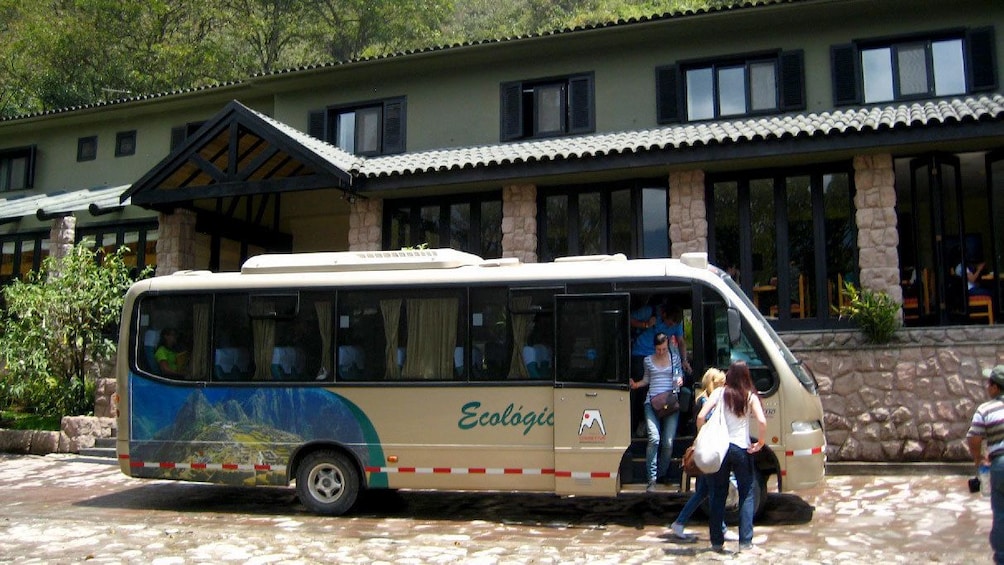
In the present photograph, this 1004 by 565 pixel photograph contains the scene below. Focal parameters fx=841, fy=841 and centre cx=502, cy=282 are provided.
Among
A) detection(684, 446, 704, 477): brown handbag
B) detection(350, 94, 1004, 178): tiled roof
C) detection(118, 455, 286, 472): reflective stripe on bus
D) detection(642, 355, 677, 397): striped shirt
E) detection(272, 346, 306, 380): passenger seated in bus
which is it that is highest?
detection(350, 94, 1004, 178): tiled roof

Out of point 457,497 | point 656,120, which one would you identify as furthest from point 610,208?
point 457,497

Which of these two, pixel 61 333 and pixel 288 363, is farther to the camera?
pixel 61 333

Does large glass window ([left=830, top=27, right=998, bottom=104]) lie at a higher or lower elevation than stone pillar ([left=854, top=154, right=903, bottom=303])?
higher

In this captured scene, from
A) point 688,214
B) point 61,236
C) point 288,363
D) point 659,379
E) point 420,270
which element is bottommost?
point 659,379

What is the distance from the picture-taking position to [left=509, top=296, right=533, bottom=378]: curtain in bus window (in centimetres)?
Result: 906

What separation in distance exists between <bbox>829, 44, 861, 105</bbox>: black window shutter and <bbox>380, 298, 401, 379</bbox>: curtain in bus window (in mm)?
9393

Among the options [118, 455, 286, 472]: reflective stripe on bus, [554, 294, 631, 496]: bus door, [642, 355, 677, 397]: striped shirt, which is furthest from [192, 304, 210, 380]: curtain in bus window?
[642, 355, 677, 397]: striped shirt

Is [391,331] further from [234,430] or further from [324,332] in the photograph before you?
[234,430]

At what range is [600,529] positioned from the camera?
8.55 meters

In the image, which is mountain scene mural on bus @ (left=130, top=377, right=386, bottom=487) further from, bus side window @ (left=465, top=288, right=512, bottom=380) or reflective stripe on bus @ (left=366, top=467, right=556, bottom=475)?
bus side window @ (left=465, top=288, right=512, bottom=380)

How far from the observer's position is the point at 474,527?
8773mm

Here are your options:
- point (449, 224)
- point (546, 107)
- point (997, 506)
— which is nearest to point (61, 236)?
point (449, 224)

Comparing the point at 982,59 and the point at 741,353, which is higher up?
the point at 982,59

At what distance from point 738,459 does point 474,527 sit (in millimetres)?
2932
